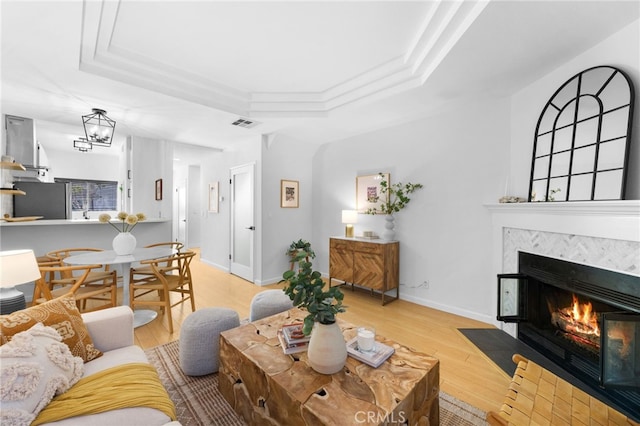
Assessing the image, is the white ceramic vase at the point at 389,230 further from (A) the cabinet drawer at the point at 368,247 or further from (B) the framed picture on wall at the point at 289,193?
(B) the framed picture on wall at the point at 289,193

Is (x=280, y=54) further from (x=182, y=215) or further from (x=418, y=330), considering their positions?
(x=182, y=215)

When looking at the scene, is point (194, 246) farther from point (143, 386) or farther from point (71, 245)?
point (143, 386)

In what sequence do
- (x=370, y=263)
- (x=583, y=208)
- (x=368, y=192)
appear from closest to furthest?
1. (x=583, y=208)
2. (x=370, y=263)
3. (x=368, y=192)

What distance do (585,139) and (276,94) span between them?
9.90 feet

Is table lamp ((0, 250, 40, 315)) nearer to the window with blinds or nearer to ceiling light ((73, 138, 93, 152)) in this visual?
ceiling light ((73, 138, 93, 152))

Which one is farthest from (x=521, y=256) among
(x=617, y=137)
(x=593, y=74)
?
(x=593, y=74)

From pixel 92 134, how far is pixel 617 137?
16.0 ft

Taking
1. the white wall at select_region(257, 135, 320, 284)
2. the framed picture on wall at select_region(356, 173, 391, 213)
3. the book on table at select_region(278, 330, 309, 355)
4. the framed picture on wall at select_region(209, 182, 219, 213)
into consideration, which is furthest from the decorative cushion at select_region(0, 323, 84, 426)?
the framed picture on wall at select_region(209, 182, 219, 213)

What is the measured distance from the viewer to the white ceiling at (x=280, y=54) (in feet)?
5.88

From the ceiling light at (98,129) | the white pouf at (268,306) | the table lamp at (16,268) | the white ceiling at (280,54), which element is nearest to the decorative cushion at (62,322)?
the table lamp at (16,268)

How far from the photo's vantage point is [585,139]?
6.63 ft

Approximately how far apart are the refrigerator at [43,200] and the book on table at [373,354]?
4571 millimetres

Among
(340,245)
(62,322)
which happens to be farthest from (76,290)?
(340,245)

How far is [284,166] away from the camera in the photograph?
4.74 metres
